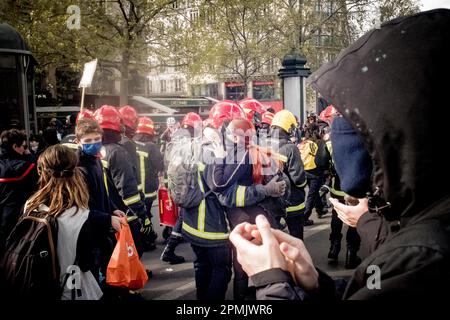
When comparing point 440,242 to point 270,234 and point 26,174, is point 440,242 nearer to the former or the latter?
point 270,234

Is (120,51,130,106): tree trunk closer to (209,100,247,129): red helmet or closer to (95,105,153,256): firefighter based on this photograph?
(209,100,247,129): red helmet

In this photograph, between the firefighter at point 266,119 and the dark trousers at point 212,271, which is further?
the firefighter at point 266,119

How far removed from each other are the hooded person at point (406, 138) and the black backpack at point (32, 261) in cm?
184

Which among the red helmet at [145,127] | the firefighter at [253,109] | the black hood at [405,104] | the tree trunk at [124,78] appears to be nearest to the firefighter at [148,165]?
the red helmet at [145,127]

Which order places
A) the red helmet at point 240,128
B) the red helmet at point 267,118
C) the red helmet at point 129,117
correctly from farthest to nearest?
the red helmet at point 267,118 < the red helmet at point 129,117 < the red helmet at point 240,128

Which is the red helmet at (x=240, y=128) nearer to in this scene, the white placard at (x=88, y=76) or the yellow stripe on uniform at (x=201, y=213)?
the yellow stripe on uniform at (x=201, y=213)

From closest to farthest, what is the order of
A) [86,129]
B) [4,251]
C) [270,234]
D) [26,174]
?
[270,234] → [4,251] → [86,129] → [26,174]

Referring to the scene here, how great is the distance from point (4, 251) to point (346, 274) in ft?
11.9

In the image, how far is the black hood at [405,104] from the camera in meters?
0.92

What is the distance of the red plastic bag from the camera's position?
2.89 meters

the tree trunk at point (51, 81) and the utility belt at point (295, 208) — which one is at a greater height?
the tree trunk at point (51, 81)

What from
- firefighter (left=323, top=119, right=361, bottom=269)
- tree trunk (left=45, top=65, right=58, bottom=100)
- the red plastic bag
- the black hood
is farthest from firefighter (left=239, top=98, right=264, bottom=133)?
tree trunk (left=45, top=65, right=58, bottom=100)

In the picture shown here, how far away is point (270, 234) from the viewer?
1.22 m
